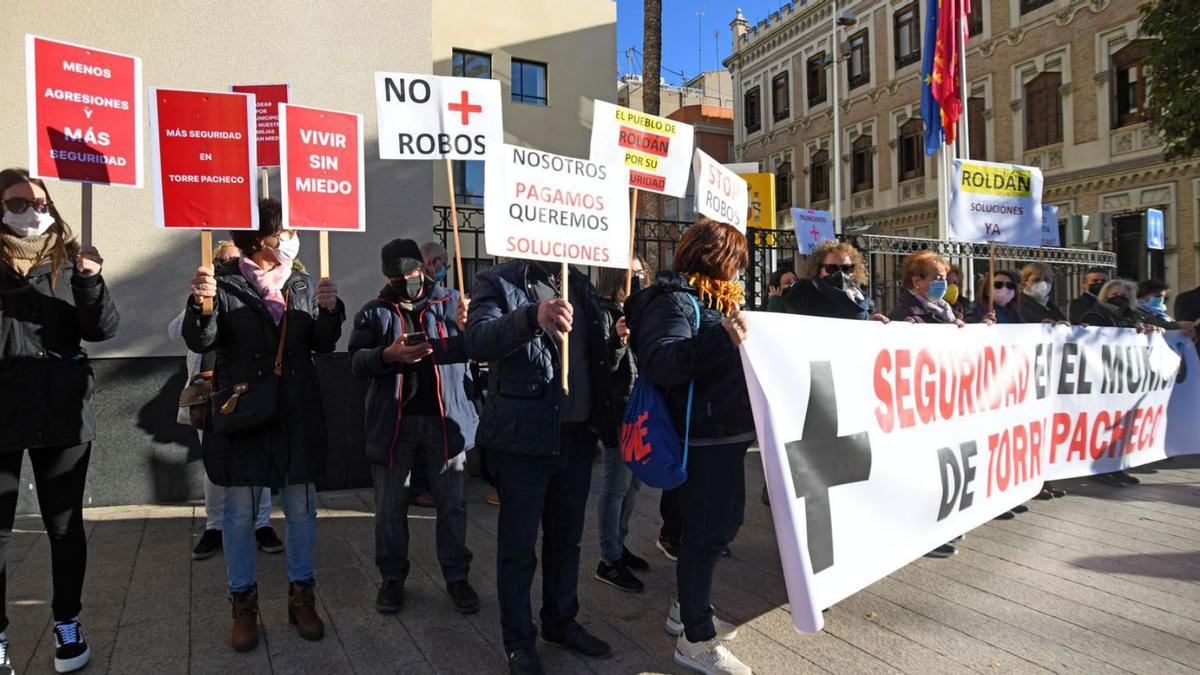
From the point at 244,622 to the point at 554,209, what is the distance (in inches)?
92.7

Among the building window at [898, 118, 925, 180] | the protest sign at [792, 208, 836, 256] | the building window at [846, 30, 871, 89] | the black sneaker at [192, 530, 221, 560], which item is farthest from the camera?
the building window at [846, 30, 871, 89]

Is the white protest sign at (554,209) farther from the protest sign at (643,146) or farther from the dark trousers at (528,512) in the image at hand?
the protest sign at (643,146)

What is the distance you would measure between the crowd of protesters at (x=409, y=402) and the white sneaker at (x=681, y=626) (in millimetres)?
11

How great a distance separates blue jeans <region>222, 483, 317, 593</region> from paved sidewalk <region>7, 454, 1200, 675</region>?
0.32 m

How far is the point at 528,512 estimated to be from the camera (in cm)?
314

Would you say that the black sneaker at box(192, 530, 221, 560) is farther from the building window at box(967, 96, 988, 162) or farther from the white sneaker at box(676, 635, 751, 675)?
the building window at box(967, 96, 988, 162)

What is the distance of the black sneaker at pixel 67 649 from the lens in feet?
10.7

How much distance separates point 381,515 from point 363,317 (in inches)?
41.3

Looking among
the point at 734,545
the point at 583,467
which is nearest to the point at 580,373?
the point at 583,467

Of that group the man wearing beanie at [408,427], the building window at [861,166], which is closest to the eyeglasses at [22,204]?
the man wearing beanie at [408,427]

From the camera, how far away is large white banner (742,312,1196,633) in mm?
3102

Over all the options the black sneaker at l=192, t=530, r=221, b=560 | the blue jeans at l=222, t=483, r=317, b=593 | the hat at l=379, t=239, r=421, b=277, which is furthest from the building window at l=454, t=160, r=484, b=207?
the blue jeans at l=222, t=483, r=317, b=593

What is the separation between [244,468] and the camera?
3428mm

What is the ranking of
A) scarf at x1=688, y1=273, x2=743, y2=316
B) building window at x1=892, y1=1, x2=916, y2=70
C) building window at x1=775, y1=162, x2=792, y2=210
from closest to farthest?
scarf at x1=688, y1=273, x2=743, y2=316, building window at x1=892, y1=1, x2=916, y2=70, building window at x1=775, y1=162, x2=792, y2=210
